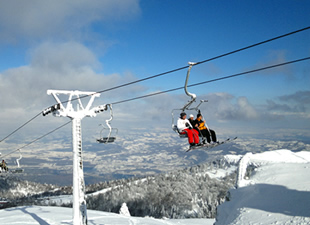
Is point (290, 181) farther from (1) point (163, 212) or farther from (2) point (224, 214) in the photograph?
(1) point (163, 212)

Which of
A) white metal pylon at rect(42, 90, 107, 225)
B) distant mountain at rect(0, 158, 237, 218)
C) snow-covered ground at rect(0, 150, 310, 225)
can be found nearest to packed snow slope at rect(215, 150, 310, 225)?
snow-covered ground at rect(0, 150, 310, 225)

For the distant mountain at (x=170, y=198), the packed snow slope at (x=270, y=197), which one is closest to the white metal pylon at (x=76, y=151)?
the packed snow slope at (x=270, y=197)

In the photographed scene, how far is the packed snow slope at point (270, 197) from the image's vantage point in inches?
316

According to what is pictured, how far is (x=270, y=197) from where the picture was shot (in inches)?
366

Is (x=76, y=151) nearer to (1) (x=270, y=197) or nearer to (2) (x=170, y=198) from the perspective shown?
(1) (x=270, y=197)

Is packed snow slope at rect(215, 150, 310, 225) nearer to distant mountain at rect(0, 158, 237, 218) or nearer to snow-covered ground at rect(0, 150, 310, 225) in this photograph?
snow-covered ground at rect(0, 150, 310, 225)

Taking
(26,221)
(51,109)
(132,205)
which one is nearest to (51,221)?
(26,221)

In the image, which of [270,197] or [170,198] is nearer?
[270,197]

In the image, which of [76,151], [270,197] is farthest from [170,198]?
[270,197]

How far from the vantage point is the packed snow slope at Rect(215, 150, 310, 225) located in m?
8.02

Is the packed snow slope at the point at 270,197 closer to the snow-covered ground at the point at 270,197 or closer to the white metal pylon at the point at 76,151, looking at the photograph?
A: the snow-covered ground at the point at 270,197

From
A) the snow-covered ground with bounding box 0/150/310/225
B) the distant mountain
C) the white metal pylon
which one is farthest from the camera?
the distant mountain

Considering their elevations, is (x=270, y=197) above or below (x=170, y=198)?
above

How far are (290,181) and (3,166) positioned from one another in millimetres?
27137
